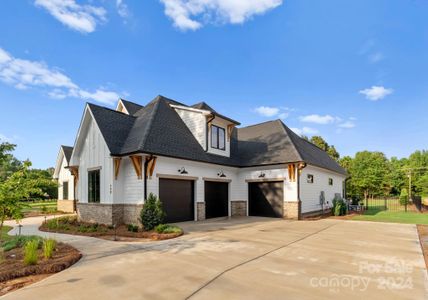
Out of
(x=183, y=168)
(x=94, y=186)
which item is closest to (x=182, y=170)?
(x=183, y=168)

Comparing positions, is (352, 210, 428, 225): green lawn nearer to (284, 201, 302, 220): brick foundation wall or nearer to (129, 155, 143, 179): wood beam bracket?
(284, 201, 302, 220): brick foundation wall

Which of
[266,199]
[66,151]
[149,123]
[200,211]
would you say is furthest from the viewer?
[66,151]

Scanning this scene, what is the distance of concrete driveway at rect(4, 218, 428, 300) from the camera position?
4691 millimetres

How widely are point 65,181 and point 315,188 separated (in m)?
23.6

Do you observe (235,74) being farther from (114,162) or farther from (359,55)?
(114,162)

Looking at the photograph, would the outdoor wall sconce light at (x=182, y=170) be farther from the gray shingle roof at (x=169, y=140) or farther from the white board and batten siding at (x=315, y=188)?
the white board and batten siding at (x=315, y=188)

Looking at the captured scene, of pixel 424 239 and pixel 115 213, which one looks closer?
pixel 424 239

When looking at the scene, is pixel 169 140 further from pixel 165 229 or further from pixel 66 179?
pixel 66 179

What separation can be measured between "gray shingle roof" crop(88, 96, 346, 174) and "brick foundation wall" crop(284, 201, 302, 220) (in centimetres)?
277

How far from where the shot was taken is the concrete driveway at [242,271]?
4.69m

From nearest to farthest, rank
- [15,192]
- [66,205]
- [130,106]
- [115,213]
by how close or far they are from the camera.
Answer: [15,192] → [115,213] → [130,106] → [66,205]

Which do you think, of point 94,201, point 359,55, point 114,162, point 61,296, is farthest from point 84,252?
point 359,55

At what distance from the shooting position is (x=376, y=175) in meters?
32.9

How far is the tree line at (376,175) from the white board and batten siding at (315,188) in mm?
9444
